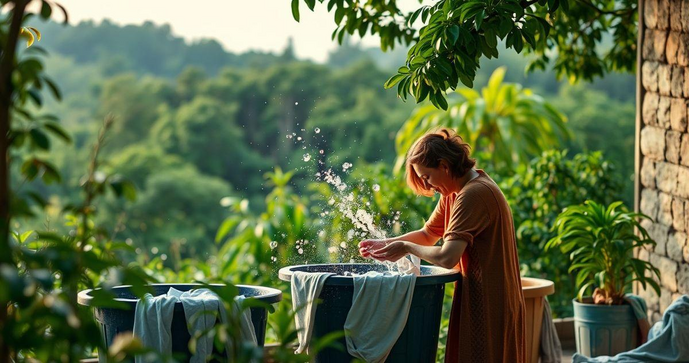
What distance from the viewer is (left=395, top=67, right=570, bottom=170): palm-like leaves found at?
7.77m

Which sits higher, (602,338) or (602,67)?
(602,67)

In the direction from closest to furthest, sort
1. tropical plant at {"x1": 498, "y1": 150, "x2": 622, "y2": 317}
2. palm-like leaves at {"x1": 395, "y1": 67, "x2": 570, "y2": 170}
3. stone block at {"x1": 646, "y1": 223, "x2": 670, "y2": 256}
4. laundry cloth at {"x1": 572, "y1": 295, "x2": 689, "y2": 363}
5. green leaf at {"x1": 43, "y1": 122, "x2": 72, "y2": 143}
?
green leaf at {"x1": 43, "y1": 122, "x2": 72, "y2": 143}
laundry cloth at {"x1": 572, "y1": 295, "x2": 689, "y2": 363}
stone block at {"x1": 646, "y1": 223, "x2": 670, "y2": 256}
tropical plant at {"x1": 498, "y1": 150, "x2": 622, "y2": 317}
palm-like leaves at {"x1": 395, "y1": 67, "x2": 570, "y2": 170}

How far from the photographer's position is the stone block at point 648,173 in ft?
15.1

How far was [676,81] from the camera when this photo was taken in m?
4.33

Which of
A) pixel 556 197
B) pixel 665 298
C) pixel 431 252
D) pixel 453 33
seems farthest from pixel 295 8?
pixel 556 197

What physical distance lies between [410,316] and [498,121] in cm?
492

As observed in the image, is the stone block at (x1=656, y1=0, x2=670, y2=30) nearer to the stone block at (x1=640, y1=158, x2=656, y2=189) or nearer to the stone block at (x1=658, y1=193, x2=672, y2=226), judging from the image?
the stone block at (x1=640, y1=158, x2=656, y2=189)

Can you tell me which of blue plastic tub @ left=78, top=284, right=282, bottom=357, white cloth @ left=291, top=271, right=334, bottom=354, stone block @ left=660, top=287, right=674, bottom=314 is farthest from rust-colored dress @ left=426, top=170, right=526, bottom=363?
stone block @ left=660, top=287, right=674, bottom=314

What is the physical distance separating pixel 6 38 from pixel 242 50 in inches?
1210

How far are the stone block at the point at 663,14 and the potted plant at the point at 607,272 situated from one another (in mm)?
860

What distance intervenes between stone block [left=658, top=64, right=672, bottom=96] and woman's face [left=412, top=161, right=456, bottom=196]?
160 cm

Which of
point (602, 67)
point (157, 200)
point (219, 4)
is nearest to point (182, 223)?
point (157, 200)

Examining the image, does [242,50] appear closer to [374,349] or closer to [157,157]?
[157,157]

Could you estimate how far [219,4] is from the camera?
2994 centimetres
